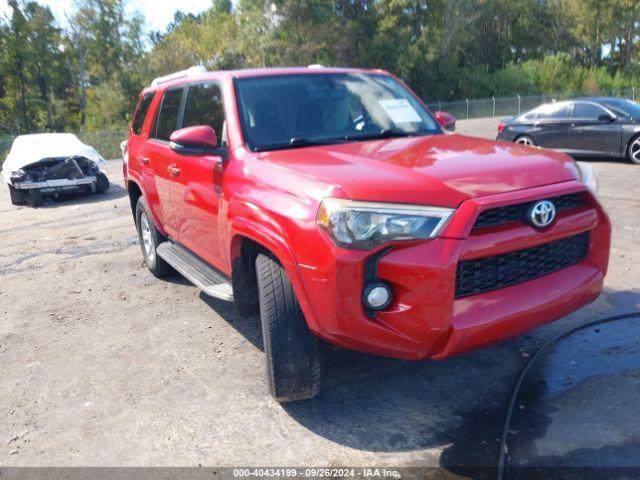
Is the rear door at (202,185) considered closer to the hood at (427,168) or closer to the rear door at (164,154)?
the rear door at (164,154)

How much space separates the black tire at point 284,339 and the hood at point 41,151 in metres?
11.4

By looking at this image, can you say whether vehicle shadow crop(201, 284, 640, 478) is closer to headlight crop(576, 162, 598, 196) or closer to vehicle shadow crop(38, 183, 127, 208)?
headlight crop(576, 162, 598, 196)

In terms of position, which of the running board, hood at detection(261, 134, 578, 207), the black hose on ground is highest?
hood at detection(261, 134, 578, 207)

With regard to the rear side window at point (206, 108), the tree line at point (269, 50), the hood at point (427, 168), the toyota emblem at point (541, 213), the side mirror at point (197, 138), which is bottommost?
the toyota emblem at point (541, 213)

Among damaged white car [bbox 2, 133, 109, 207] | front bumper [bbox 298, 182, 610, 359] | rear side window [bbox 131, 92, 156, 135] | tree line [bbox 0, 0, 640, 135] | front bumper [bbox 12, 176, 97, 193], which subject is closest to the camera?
front bumper [bbox 298, 182, 610, 359]

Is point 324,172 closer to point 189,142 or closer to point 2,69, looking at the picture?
point 189,142

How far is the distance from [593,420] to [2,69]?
54013 mm

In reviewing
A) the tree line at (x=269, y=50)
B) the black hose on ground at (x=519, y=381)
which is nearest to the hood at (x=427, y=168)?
the black hose on ground at (x=519, y=381)

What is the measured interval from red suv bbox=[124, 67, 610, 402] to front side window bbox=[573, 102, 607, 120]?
10.1 meters

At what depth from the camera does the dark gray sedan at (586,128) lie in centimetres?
1249

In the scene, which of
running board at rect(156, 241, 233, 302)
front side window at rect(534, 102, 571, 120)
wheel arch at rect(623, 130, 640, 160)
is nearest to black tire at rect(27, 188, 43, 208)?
running board at rect(156, 241, 233, 302)

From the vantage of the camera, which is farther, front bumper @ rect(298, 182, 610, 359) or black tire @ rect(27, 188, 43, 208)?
black tire @ rect(27, 188, 43, 208)

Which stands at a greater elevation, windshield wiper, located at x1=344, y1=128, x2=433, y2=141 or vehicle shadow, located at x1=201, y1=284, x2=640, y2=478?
windshield wiper, located at x1=344, y1=128, x2=433, y2=141

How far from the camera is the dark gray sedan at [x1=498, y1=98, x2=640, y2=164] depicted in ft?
41.0
